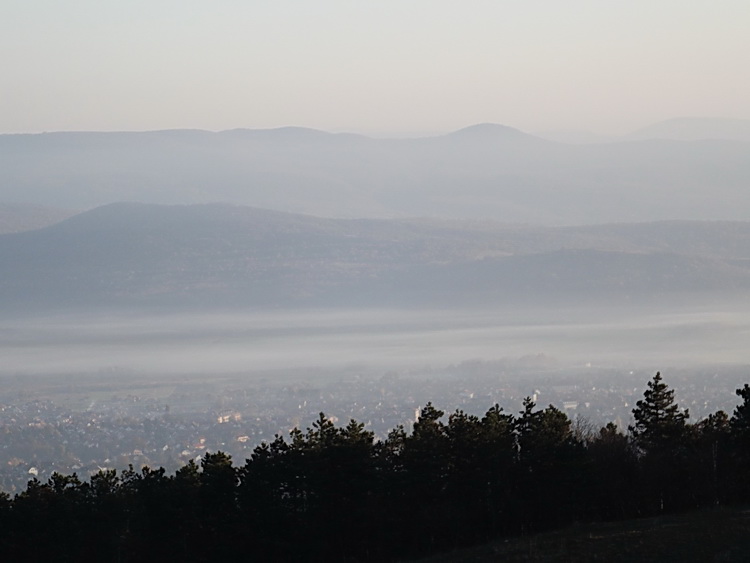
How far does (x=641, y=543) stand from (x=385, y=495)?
910cm

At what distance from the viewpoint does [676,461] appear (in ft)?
97.0

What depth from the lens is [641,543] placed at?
22.2 m

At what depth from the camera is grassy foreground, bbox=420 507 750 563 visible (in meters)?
21.3

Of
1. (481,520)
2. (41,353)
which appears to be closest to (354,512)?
(481,520)

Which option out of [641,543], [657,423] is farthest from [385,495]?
[641,543]

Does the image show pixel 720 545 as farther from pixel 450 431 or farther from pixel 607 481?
pixel 450 431

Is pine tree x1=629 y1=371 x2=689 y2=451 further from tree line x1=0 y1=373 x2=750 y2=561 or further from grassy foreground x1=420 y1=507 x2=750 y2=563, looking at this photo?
grassy foreground x1=420 y1=507 x2=750 y2=563

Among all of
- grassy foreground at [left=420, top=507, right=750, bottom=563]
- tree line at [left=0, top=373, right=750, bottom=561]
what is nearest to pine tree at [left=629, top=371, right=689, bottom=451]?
tree line at [left=0, top=373, right=750, bottom=561]

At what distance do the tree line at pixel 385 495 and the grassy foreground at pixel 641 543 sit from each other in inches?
127

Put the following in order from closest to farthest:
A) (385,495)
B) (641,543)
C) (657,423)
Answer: (641,543)
(385,495)
(657,423)

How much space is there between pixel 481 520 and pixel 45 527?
35.5 ft

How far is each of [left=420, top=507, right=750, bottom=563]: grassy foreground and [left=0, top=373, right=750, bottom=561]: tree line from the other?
3.24 m

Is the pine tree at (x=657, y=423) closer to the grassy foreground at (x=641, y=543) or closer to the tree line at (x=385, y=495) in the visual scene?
the tree line at (x=385, y=495)

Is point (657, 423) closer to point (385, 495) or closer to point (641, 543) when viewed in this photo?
point (385, 495)
